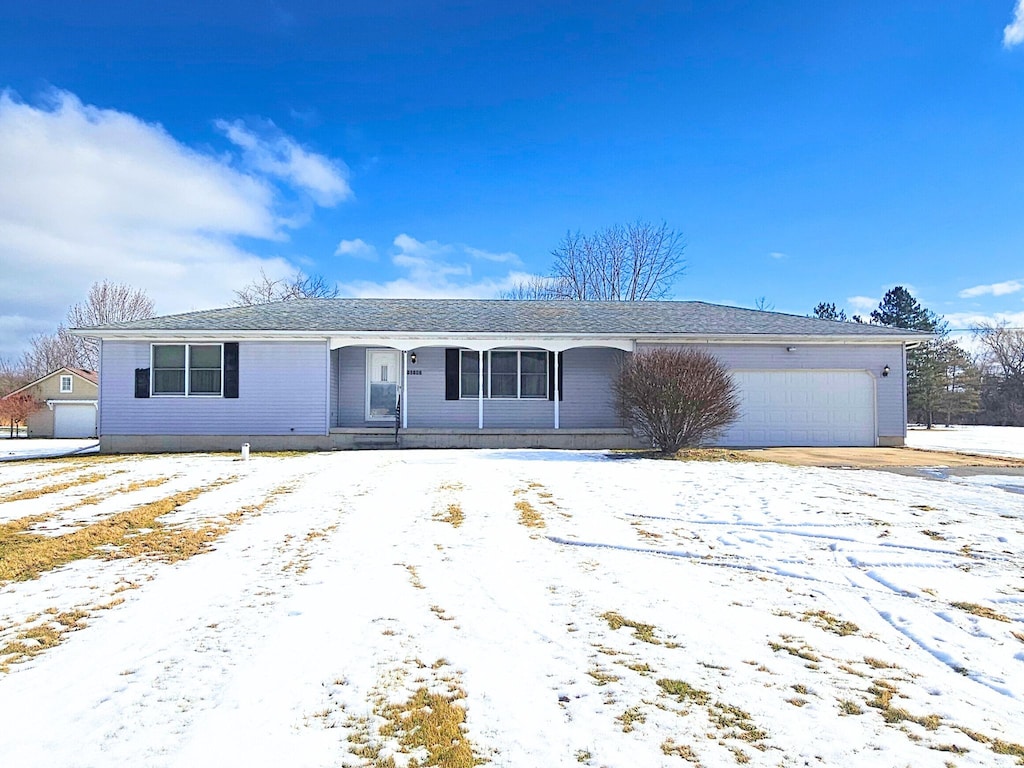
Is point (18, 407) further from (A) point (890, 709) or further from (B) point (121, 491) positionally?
(A) point (890, 709)

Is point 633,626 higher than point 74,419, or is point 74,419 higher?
point 74,419

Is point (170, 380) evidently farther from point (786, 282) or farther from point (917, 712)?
point (786, 282)

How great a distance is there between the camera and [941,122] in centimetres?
1430

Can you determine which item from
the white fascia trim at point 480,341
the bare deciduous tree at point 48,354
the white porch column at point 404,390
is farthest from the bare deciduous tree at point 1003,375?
the bare deciduous tree at point 48,354

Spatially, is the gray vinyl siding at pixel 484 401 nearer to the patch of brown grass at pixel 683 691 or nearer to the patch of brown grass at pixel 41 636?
the patch of brown grass at pixel 41 636

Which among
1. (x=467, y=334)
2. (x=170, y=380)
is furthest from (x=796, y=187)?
(x=170, y=380)

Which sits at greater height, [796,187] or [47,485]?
[796,187]

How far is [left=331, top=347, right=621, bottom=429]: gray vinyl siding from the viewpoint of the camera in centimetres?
1498

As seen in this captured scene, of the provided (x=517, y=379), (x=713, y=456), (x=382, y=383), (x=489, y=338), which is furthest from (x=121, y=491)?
(x=713, y=456)

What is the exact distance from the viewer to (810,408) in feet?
47.7

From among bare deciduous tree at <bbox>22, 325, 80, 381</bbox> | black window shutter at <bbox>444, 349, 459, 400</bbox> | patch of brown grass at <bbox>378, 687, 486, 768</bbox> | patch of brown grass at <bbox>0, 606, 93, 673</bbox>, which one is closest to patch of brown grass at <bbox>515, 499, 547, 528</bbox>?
patch of brown grass at <bbox>378, 687, 486, 768</bbox>

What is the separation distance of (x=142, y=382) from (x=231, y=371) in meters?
2.14

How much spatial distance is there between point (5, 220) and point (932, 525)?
26.4 m

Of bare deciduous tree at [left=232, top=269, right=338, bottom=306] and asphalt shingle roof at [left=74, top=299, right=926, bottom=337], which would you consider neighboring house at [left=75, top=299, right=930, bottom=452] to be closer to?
asphalt shingle roof at [left=74, top=299, right=926, bottom=337]
